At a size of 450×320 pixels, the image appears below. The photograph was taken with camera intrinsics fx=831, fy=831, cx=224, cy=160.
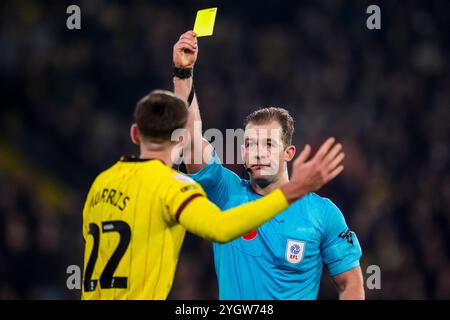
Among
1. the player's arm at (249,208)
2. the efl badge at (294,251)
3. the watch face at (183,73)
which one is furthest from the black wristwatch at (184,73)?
the player's arm at (249,208)

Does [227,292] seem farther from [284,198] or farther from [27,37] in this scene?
[27,37]

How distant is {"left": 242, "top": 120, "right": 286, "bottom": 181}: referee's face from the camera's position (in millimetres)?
4637

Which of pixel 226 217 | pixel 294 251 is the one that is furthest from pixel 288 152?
pixel 226 217

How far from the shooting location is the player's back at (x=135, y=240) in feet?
12.0

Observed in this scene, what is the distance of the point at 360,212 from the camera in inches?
379

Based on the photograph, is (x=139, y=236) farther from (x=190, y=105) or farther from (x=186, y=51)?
(x=186, y=51)

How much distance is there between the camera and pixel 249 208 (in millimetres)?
3533

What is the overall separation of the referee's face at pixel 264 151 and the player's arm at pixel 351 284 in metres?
0.68

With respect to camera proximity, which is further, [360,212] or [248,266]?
[360,212]

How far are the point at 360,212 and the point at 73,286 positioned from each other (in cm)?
336

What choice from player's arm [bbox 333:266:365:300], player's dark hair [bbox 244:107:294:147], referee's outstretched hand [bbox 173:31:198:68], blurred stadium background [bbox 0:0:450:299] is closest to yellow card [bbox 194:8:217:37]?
referee's outstretched hand [bbox 173:31:198:68]

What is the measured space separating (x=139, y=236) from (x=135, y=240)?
3cm

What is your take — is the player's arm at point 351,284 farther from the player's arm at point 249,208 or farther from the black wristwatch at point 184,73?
the black wristwatch at point 184,73
